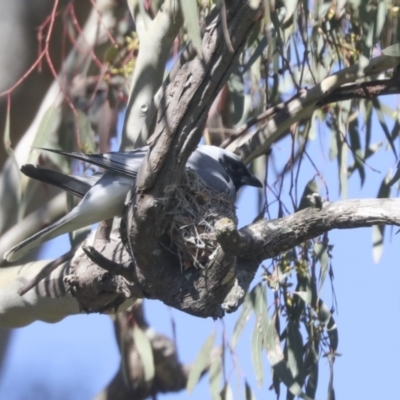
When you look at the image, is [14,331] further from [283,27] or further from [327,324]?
[283,27]

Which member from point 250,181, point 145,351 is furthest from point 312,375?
point 250,181

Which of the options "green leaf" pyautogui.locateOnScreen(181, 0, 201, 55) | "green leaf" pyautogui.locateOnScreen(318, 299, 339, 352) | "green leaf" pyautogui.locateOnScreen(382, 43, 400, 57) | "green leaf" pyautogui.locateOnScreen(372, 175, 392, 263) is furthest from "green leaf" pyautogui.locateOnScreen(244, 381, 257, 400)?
"green leaf" pyautogui.locateOnScreen(181, 0, 201, 55)

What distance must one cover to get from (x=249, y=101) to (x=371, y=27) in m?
0.70

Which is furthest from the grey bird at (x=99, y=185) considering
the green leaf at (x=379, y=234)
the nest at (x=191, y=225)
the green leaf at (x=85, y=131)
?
the green leaf at (x=379, y=234)

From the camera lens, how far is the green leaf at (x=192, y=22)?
1.68 metres

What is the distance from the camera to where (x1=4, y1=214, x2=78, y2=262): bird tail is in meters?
2.28

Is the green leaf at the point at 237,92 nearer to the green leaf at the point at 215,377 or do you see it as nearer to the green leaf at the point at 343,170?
the green leaf at the point at 343,170

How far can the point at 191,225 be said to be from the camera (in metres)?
2.06

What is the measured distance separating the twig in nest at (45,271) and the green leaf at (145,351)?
18.8 inches

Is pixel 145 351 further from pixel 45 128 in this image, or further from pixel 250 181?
pixel 45 128

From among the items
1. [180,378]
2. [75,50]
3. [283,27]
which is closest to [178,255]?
[283,27]

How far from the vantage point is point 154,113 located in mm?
2479

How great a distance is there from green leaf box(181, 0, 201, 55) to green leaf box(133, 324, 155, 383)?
1337mm

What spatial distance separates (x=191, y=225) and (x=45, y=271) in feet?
2.07
